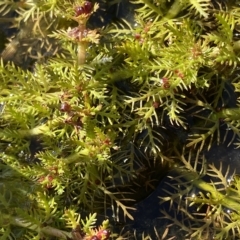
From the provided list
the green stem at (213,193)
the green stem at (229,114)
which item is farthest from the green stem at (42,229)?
the green stem at (229,114)

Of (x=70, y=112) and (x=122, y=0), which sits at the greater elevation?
(x=122, y=0)

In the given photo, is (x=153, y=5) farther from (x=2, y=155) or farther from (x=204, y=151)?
(x=2, y=155)

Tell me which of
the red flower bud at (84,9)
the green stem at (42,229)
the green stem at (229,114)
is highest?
the red flower bud at (84,9)

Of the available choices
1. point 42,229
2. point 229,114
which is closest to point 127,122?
point 229,114

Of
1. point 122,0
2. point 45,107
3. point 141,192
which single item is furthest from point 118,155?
point 122,0

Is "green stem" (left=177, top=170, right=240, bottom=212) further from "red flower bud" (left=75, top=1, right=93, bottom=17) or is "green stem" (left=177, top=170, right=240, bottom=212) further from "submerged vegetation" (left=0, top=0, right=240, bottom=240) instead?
"red flower bud" (left=75, top=1, right=93, bottom=17)

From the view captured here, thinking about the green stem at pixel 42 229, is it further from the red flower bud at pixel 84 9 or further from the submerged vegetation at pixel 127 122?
the red flower bud at pixel 84 9

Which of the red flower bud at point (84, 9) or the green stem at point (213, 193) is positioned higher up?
the red flower bud at point (84, 9)

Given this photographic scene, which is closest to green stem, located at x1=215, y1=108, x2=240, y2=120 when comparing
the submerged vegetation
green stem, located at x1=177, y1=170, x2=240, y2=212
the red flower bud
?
the submerged vegetation

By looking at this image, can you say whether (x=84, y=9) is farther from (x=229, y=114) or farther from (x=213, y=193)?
(x=213, y=193)
